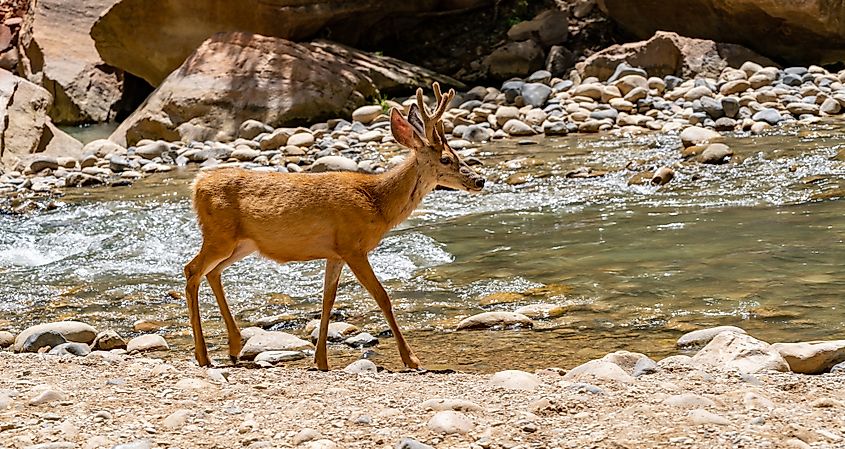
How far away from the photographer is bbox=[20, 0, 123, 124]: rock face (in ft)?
69.3

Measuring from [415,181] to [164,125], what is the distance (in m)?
11.0

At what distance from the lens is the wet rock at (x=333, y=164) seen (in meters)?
14.0

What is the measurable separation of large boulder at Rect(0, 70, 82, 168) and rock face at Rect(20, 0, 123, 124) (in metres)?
4.44

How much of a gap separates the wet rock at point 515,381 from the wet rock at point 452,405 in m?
0.45

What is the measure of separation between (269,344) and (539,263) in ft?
9.89

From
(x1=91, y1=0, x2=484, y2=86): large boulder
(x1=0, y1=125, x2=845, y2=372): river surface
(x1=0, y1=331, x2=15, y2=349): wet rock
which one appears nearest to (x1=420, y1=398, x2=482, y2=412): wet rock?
(x1=0, y1=125, x2=845, y2=372): river surface

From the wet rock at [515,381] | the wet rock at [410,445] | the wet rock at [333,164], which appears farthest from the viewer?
the wet rock at [333,164]

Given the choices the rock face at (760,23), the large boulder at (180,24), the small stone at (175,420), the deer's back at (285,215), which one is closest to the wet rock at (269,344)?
the deer's back at (285,215)

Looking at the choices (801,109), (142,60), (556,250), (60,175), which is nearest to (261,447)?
(556,250)

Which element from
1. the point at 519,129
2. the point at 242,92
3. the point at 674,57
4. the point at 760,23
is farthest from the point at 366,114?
the point at 760,23

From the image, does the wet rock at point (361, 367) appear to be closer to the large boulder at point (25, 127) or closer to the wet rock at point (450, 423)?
the wet rock at point (450, 423)

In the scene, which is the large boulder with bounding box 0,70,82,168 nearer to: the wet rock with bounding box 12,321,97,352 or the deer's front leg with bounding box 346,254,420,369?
the wet rock with bounding box 12,321,97,352

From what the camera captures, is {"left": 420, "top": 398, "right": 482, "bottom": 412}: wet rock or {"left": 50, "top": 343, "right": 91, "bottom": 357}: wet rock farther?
{"left": 50, "top": 343, "right": 91, "bottom": 357}: wet rock

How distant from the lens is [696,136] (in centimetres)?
1383
